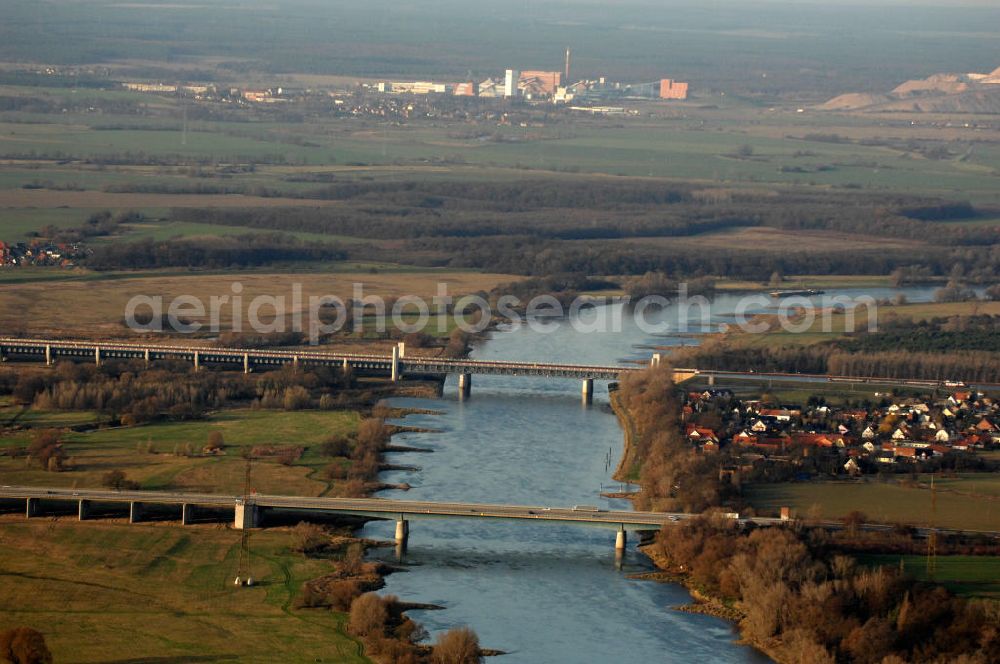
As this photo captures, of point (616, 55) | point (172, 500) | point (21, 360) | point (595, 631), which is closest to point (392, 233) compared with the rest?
point (21, 360)

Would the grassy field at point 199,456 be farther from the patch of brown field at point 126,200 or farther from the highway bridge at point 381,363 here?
the patch of brown field at point 126,200

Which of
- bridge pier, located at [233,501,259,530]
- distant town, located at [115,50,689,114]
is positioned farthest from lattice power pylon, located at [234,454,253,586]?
distant town, located at [115,50,689,114]

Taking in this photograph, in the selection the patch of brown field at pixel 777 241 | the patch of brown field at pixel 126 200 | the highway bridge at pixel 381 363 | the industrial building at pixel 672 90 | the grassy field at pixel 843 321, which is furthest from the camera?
the industrial building at pixel 672 90

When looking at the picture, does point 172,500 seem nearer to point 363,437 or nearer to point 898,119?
point 363,437

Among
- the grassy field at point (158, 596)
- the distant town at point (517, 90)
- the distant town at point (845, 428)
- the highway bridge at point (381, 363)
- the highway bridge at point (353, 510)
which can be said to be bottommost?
the grassy field at point (158, 596)

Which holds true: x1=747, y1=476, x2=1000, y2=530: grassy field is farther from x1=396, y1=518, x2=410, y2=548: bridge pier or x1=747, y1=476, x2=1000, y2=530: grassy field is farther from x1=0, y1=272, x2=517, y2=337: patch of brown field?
x1=0, y1=272, x2=517, y2=337: patch of brown field

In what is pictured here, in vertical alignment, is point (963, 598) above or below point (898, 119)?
below

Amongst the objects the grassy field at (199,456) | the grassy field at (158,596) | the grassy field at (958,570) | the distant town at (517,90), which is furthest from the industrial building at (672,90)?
the grassy field at (158,596)
